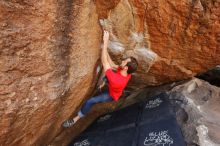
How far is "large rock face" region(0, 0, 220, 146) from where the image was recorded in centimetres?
386

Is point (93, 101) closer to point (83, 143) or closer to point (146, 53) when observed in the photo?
point (83, 143)

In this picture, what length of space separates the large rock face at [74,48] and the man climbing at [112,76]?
126 mm

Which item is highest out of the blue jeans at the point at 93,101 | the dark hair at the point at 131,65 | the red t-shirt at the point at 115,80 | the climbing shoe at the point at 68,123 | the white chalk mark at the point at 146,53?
the white chalk mark at the point at 146,53

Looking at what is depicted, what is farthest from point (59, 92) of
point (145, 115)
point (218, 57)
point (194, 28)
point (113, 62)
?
point (218, 57)

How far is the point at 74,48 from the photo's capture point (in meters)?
4.55

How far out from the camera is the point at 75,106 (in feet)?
17.7

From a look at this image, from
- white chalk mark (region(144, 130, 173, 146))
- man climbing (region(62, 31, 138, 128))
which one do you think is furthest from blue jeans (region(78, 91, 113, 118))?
white chalk mark (region(144, 130, 173, 146))

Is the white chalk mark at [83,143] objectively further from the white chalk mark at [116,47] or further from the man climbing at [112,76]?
the white chalk mark at [116,47]

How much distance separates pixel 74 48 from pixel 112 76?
78 centimetres

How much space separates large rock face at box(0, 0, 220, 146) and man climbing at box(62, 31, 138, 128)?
0.41 ft

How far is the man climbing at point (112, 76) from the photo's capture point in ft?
16.4

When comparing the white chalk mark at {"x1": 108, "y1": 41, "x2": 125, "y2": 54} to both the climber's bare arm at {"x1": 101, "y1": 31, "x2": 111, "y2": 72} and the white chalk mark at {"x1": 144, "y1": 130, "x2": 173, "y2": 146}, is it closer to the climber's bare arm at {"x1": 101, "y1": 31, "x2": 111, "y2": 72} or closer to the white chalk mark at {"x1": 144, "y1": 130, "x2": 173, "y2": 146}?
the climber's bare arm at {"x1": 101, "y1": 31, "x2": 111, "y2": 72}

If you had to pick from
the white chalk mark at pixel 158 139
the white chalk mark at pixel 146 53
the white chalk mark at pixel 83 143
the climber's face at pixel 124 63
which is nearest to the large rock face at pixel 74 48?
the white chalk mark at pixel 146 53

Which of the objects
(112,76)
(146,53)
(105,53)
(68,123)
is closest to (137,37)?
(146,53)
